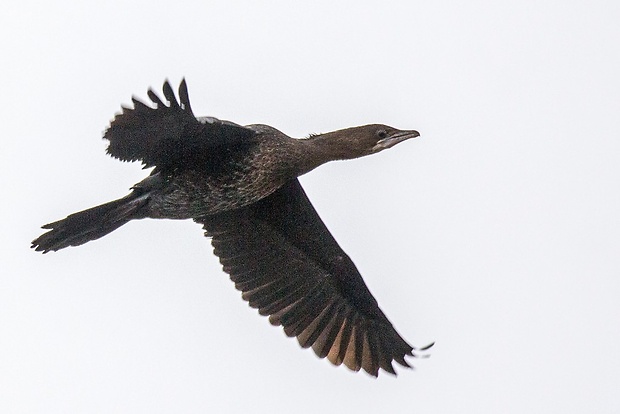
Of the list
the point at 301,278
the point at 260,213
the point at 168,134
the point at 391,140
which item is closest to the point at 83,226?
the point at 168,134

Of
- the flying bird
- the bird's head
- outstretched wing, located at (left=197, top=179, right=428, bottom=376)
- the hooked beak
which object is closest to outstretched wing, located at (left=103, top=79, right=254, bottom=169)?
the flying bird

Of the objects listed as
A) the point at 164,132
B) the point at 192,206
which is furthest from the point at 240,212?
the point at 164,132

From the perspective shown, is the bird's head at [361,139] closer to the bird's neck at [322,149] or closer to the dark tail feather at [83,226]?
the bird's neck at [322,149]

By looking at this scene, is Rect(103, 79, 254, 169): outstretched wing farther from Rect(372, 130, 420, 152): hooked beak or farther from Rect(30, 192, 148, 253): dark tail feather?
Rect(372, 130, 420, 152): hooked beak

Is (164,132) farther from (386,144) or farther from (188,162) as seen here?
(386,144)

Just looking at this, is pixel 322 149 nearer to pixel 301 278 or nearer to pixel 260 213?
pixel 260 213
